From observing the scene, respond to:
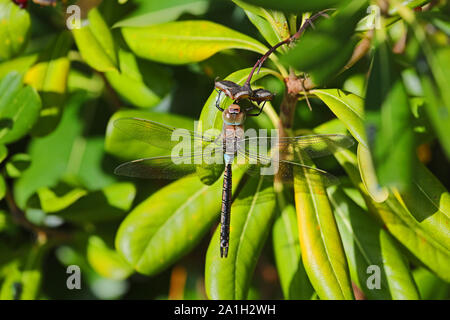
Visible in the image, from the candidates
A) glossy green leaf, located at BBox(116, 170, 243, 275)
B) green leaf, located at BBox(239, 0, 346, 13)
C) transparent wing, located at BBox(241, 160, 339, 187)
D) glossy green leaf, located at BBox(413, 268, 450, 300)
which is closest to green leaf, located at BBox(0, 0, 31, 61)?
glossy green leaf, located at BBox(116, 170, 243, 275)

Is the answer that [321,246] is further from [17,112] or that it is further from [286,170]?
[17,112]

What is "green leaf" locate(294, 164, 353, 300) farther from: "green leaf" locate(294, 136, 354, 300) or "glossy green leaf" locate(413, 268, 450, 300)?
"glossy green leaf" locate(413, 268, 450, 300)

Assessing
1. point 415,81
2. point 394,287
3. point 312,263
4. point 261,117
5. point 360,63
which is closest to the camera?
point 312,263

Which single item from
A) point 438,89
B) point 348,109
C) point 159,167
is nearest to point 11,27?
point 159,167

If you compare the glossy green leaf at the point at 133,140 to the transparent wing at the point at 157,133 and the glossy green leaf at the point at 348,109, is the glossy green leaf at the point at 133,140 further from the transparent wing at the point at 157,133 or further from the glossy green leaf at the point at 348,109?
the glossy green leaf at the point at 348,109

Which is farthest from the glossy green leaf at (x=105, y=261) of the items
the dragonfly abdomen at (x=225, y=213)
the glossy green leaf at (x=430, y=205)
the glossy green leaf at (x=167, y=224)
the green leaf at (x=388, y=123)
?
the green leaf at (x=388, y=123)

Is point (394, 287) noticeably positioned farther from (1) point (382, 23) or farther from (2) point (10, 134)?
(2) point (10, 134)

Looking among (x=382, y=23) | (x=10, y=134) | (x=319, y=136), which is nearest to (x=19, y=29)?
(x=10, y=134)
